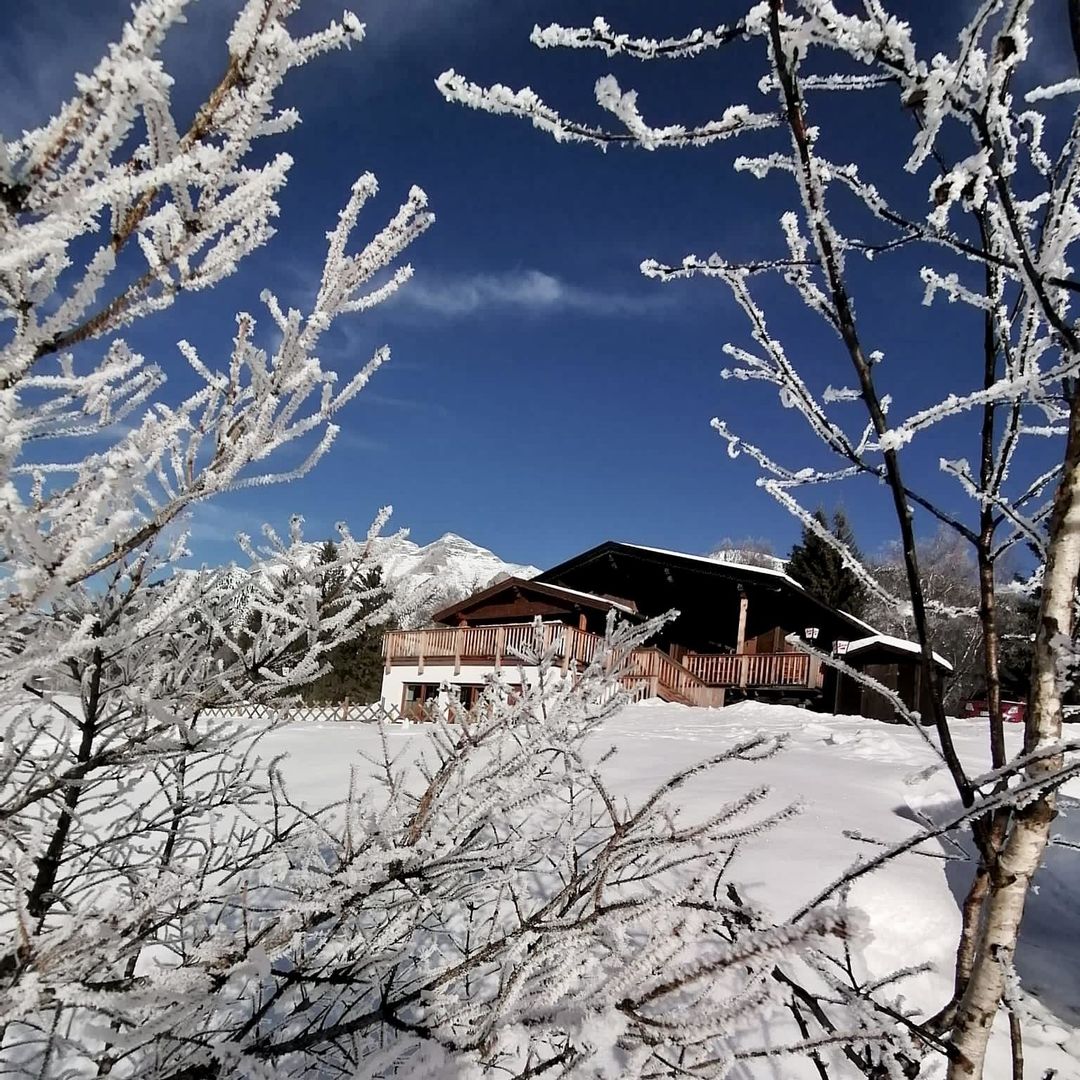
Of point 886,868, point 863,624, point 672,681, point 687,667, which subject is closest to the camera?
point 863,624

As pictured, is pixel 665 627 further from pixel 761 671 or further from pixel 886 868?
pixel 886 868

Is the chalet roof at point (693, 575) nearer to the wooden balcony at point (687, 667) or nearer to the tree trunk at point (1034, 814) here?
the wooden balcony at point (687, 667)

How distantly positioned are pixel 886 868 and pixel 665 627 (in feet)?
61.8

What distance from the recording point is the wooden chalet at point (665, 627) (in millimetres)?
20578

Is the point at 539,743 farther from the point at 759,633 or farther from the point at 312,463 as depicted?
the point at 759,633

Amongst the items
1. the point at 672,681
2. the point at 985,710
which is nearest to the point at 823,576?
the point at 672,681

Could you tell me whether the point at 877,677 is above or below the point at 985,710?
above

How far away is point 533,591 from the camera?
23.8 meters

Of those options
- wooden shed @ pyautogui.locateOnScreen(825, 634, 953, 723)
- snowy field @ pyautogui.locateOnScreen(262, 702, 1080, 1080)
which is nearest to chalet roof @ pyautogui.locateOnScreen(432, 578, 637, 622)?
wooden shed @ pyautogui.locateOnScreen(825, 634, 953, 723)

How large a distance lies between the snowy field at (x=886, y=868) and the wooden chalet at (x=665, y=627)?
32.3 ft

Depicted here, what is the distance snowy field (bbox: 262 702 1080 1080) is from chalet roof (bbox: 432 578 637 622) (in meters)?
10.7

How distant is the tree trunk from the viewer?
3.89ft

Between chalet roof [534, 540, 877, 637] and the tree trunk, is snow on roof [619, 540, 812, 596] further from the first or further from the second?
the tree trunk

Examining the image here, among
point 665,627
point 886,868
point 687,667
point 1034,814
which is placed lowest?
point 886,868
